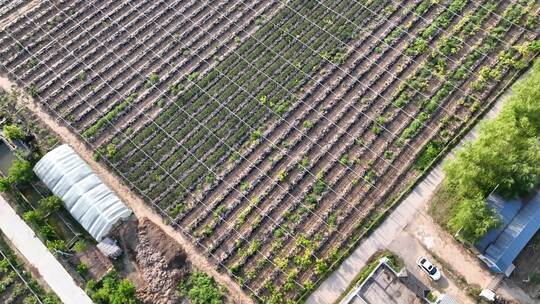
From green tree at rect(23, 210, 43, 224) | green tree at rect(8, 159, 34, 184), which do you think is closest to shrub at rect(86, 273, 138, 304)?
green tree at rect(23, 210, 43, 224)

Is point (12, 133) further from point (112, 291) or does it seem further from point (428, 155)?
point (428, 155)

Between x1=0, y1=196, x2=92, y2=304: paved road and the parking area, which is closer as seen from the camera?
the parking area

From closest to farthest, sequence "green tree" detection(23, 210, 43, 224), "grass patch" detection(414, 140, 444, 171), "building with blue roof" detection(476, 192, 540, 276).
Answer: "building with blue roof" detection(476, 192, 540, 276) < "green tree" detection(23, 210, 43, 224) < "grass patch" detection(414, 140, 444, 171)

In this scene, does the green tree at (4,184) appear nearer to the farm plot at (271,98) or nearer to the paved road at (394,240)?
the farm plot at (271,98)

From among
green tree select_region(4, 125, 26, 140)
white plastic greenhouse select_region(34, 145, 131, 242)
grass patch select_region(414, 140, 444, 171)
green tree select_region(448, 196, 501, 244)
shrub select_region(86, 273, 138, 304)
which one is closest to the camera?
green tree select_region(448, 196, 501, 244)

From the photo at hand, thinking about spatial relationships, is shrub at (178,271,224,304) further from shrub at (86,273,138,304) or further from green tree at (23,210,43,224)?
green tree at (23,210,43,224)

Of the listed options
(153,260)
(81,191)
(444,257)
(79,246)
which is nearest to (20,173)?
(81,191)

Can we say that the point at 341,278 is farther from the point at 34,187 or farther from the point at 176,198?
the point at 34,187
